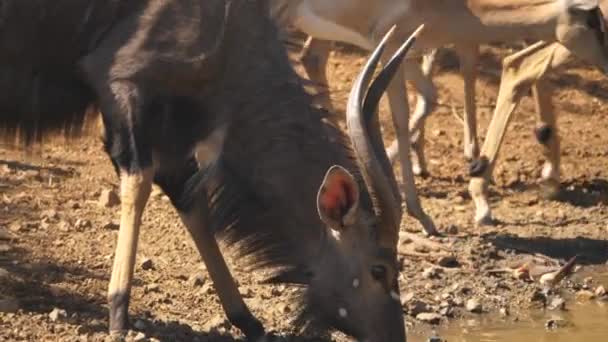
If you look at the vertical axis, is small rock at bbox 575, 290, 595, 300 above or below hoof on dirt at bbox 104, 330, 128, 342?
above

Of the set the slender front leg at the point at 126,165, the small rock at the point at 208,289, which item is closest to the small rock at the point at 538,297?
the small rock at the point at 208,289

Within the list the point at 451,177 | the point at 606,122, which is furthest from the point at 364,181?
the point at 606,122

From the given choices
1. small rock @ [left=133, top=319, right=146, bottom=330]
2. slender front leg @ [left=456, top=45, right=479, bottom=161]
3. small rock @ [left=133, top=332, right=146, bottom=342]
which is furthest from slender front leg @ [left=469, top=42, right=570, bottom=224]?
small rock @ [left=133, top=332, right=146, bottom=342]

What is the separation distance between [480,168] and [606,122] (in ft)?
10.0

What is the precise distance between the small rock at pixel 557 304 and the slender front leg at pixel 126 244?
3.15 m

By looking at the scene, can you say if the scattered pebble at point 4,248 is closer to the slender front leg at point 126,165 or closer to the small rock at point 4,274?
the small rock at point 4,274

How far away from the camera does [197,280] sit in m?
9.34

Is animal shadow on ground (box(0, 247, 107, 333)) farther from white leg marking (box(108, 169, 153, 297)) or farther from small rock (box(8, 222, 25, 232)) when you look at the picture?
small rock (box(8, 222, 25, 232))

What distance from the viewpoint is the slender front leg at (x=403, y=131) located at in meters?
11.2

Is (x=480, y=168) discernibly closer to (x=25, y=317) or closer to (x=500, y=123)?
(x=500, y=123)

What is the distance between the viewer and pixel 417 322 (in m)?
9.27

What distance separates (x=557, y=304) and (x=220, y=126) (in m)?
3.05

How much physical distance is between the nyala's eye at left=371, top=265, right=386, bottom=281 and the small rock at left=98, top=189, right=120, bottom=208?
361 centimetres

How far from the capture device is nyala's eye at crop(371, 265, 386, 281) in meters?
7.60
